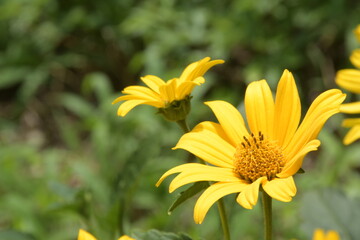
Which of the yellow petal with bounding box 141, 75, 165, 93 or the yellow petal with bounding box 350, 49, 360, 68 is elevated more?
the yellow petal with bounding box 141, 75, 165, 93

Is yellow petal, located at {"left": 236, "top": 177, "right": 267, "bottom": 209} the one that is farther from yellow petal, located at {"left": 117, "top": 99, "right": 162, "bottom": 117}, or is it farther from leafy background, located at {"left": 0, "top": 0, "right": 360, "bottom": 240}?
leafy background, located at {"left": 0, "top": 0, "right": 360, "bottom": 240}

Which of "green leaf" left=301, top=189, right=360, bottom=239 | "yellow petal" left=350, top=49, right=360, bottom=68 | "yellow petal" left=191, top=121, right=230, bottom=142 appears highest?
"yellow petal" left=191, top=121, right=230, bottom=142

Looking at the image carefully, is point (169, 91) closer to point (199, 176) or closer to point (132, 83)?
point (199, 176)

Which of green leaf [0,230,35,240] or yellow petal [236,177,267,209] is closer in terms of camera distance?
yellow petal [236,177,267,209]

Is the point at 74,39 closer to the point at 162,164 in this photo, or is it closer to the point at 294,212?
the point at 162,164

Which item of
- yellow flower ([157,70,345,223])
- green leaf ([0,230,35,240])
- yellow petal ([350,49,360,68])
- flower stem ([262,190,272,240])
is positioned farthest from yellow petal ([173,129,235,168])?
green leaf ([0,230,35,240])

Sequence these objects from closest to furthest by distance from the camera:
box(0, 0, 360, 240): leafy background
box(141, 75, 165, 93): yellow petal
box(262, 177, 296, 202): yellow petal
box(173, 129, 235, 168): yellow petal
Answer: box(262, 177, 296, 202): yellow petal, box(173, 129, 235, 168): yellow petal, box(141, 75, 165, 93): yellow petal, box(0, 0, 360, 240): leafy background

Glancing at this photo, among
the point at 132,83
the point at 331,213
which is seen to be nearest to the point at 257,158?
the point at 331,213
